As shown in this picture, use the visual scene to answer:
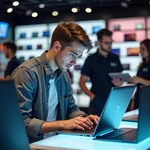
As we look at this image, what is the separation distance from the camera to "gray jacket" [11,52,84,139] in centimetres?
196

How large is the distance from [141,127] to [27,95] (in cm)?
70

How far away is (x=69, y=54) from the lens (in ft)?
6.97

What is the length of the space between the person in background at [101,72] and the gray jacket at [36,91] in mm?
1877

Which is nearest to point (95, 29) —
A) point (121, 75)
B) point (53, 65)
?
point (121, 75)

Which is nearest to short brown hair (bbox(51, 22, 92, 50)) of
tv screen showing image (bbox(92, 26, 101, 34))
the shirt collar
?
the shirt collar

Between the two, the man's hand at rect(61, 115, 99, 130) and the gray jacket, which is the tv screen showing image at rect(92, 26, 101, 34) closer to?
the gray jacket

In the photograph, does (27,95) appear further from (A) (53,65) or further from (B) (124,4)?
(B) (124,4)

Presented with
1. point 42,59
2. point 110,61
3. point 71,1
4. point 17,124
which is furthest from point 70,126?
point 71,1

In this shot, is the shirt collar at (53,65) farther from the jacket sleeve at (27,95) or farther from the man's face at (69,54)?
the jacket sleeve at (27,95)

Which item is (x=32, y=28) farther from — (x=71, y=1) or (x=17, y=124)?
(x=17, y=124)

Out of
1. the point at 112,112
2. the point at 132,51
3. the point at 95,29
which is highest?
the point at 95,29

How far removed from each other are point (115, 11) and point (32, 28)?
246 centimetres

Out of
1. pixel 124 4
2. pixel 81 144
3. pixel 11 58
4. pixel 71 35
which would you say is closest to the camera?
pixel 81 144

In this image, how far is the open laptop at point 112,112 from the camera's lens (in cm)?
183
